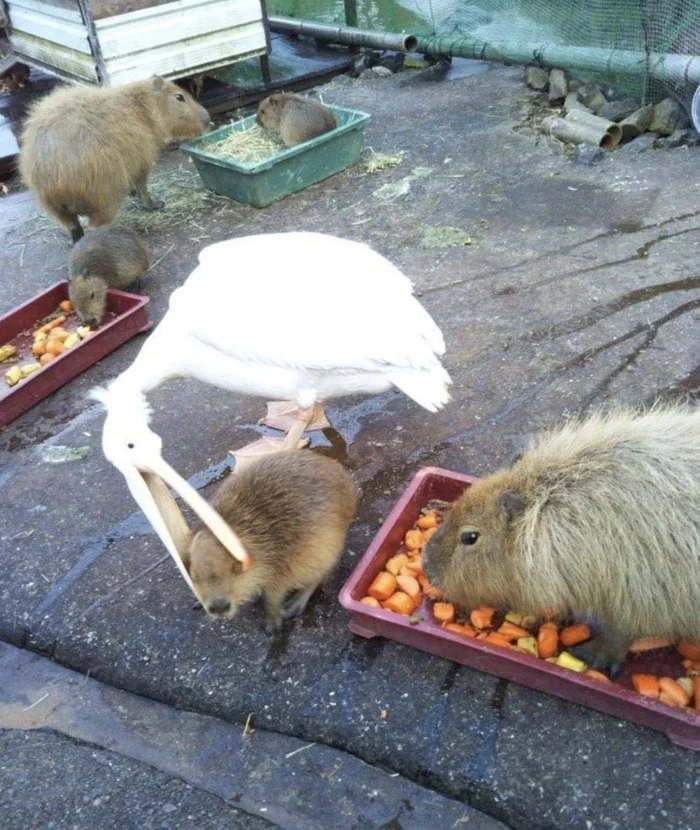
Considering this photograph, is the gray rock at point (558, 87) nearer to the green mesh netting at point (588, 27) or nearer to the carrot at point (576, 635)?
the green mesh netting at point (588, 27)

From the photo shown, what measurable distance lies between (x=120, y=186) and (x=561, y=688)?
13.4 ft

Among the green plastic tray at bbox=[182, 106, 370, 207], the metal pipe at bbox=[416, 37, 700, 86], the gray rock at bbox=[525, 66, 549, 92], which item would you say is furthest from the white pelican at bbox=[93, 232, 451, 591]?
the gray rock at bbox=[525, 66, 549, 92]

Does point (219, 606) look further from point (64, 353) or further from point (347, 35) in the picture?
point (347, 35)

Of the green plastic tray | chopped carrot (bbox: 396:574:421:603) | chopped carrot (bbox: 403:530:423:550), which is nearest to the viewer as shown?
chopped carrot (bbox: 396:574:421:603)

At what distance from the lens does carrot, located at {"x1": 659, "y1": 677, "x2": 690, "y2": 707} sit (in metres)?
1.94

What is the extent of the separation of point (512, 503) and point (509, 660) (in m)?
0.41

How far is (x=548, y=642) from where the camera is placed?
213cm

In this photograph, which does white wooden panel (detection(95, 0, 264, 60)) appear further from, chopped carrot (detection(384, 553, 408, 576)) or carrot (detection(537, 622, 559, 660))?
carrot (detection(537, 622, 559, 660))

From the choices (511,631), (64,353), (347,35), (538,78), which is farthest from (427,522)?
(347,35)

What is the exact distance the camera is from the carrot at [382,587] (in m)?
2.28

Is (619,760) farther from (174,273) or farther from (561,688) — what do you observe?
(174,273)

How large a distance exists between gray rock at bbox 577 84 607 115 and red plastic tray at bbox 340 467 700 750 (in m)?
4.40

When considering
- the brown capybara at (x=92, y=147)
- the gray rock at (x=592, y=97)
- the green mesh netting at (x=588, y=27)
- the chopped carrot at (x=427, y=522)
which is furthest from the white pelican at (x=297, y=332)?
the gray rock at (x=592, y=97)

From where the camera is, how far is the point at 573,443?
2.04 meters
